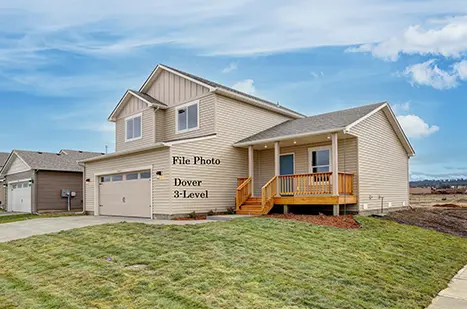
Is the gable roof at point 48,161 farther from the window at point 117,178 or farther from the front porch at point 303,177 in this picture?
the front porch at point 303,177

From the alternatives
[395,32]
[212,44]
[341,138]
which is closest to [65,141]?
[212,44]

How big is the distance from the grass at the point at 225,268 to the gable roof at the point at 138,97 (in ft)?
29.6

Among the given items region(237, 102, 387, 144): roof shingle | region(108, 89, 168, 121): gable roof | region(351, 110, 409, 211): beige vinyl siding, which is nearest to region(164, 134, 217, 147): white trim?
region(237, 102, 387, 144): roof shingle

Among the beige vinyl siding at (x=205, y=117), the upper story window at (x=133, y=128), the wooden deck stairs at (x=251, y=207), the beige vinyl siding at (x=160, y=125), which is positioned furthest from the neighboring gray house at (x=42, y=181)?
the wooden deck stairs at (x=251, y=207)

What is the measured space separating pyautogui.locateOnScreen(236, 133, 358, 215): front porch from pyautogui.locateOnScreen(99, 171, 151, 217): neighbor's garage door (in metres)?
3.88

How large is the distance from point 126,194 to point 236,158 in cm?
521

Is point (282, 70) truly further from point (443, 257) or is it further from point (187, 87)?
point (443, 257)

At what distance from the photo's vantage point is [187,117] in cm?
1728

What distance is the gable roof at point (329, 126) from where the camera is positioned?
537 inches

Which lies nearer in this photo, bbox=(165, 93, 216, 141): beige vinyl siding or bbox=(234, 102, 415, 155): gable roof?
bbox=(234, 102, 415, 155): gable roof

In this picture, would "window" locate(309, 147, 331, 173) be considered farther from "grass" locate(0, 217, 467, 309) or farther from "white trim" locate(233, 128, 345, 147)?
"grass" locate(0, 217, 467, 309)

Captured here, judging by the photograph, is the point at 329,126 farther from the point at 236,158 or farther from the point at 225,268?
the point at 225,268

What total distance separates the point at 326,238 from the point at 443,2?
7730mm

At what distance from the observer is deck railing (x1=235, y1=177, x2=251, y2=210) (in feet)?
49.0
